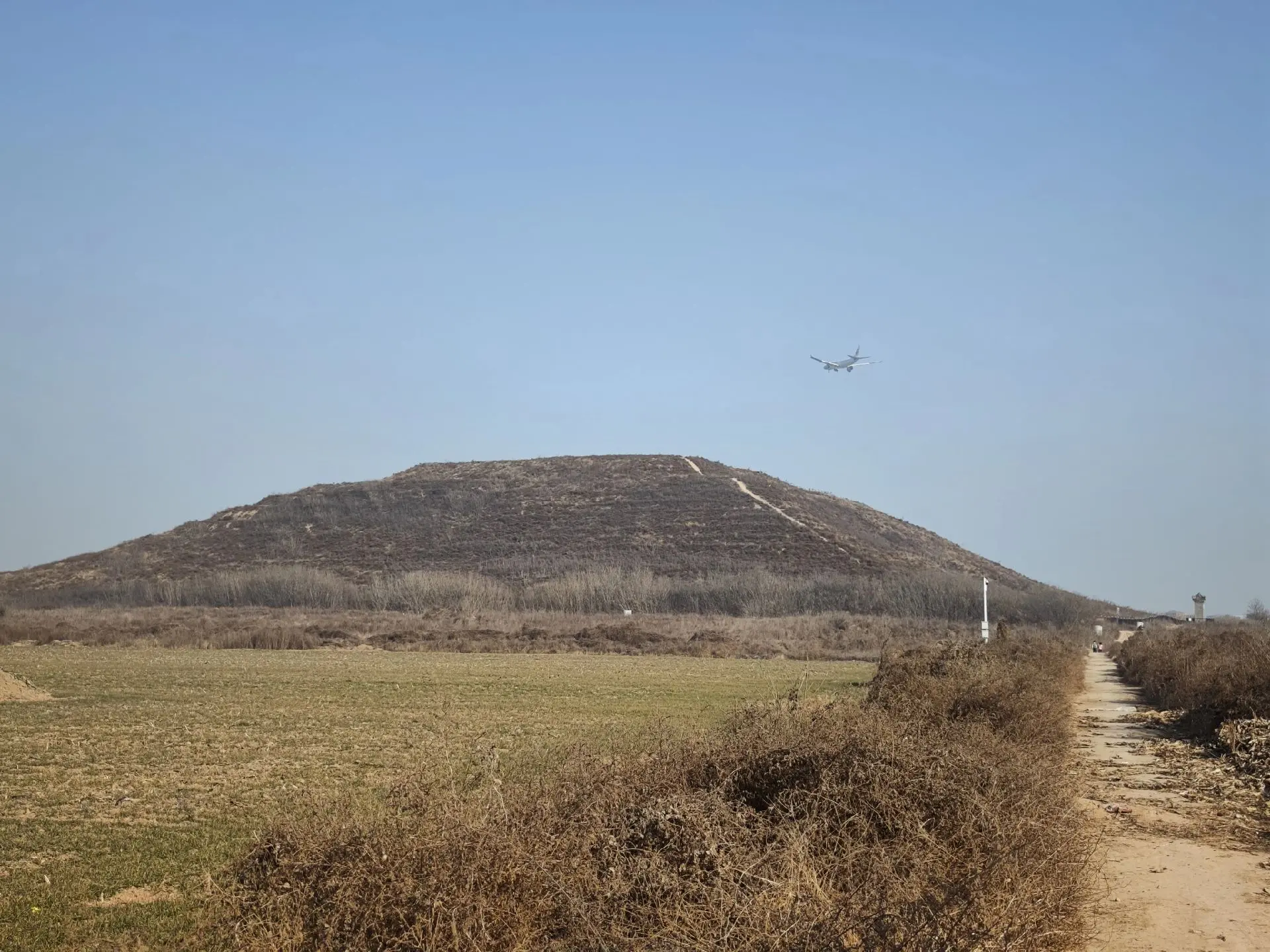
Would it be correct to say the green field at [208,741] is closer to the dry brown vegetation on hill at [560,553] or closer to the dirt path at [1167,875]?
the dirt path at [1167,875]

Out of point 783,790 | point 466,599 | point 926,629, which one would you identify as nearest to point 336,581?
point 466,599

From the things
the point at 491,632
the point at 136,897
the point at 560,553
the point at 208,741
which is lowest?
the point at 136,897

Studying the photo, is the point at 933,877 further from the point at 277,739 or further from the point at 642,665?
the point at 642,665

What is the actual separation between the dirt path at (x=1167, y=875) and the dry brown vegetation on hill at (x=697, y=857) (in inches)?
29.5

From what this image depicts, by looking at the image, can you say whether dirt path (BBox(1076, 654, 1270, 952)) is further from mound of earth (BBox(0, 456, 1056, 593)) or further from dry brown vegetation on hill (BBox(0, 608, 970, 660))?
mound of earth (BBox(0, 456, 1056, 593))

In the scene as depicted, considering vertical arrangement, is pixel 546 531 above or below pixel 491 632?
above

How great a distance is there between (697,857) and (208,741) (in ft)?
45.2

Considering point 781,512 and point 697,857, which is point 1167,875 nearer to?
point 697,857

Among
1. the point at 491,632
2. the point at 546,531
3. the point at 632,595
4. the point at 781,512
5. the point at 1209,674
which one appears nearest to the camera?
the point at 1209,674

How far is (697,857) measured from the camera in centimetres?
A: 595

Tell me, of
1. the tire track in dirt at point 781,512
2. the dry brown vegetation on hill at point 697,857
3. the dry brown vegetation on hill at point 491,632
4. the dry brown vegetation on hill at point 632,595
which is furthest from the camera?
the tire track in dirt at point 781,512

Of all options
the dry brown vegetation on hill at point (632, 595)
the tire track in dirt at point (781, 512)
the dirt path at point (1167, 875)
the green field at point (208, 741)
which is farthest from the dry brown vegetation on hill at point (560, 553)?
the dirt path at point (1167, 875)

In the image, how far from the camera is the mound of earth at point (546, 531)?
9975 cm

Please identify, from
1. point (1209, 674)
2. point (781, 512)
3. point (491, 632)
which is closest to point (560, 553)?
point (781, 512)
